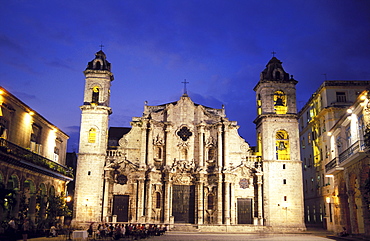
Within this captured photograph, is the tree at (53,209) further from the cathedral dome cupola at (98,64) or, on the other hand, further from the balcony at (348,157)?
the balcony at (348,157)

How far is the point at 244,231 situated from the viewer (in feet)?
132

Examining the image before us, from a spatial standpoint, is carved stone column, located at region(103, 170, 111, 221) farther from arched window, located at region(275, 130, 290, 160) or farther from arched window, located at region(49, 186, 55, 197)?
arched window, located at region(275, 130, 290, 160)

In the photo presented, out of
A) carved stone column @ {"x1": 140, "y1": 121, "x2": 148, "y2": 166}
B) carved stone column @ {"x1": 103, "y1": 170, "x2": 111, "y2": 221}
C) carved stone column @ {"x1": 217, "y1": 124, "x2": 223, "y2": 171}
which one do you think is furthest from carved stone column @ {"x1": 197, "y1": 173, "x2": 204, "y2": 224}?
carved stone column @ {"x1": 103, "y1": 170, "x2": 111, "y2": 221}

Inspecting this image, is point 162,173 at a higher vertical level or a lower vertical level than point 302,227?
higher

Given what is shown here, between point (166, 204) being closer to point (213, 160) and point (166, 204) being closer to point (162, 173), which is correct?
point (162, 173)

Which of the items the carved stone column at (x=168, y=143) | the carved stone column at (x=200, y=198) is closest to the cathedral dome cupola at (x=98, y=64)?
the carved stone column at (x=168, y=143)

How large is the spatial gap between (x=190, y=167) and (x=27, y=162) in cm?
1914

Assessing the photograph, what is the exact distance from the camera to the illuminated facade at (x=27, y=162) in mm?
27284

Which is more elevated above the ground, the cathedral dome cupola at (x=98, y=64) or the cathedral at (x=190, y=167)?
the cathedral dome cupola at (x=98, y=64)

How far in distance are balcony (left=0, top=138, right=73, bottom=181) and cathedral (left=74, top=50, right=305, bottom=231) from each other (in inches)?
185

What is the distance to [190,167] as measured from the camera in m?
43.4

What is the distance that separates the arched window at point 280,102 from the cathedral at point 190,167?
0.38ft

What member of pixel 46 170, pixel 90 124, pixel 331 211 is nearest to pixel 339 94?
pixel 331 211

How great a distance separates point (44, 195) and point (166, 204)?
12905 millimetres
